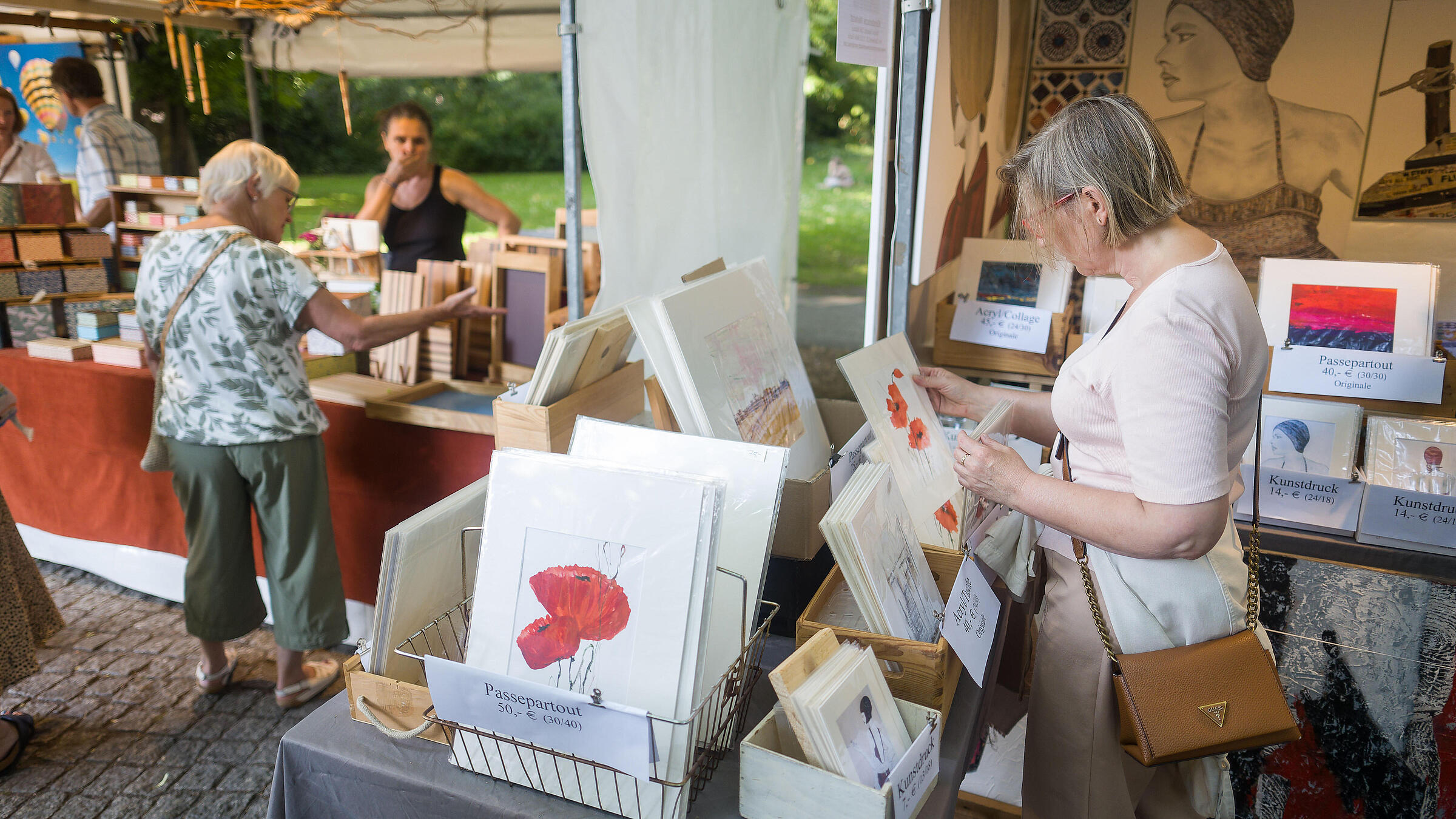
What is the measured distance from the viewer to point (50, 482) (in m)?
3.35

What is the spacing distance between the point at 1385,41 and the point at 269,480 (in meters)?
3.75

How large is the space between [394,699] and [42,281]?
3.47 meters

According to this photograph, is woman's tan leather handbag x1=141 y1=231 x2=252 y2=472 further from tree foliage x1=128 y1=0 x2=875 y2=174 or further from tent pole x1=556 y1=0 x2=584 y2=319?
tree foliage x1=128 y1=0 x2=875 y2=174

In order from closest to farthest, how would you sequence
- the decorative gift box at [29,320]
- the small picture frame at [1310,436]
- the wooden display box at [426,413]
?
1. the small picture frame at [1310,436]
2. the wooden display box at [426,413]
3. the decorative gift box at [29,320]

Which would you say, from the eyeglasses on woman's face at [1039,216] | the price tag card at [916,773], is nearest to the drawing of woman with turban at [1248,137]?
the eyeglasses on woman's face at [1039,216]

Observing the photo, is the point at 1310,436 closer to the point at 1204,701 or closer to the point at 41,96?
the point at 1204,701

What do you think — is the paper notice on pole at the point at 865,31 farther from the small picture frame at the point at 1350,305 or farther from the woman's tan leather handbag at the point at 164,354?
the woman's tan leather handbag at the point at 164,354

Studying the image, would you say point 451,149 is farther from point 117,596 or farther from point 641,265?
point 641,265

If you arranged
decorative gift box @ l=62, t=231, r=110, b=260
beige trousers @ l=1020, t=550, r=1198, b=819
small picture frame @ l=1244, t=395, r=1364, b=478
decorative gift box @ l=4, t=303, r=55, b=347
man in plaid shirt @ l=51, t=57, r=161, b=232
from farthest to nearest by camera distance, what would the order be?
1. man in plaid shirt @ l=51, t=57, r=161, b=232
2. decorative gift box @ l=62, t=231, r=110, b=260
3. decorative gift box @ l=4, t=303, r=55, b=347
4. small picture frame @ l=1244, t=395, r=1364, b=478
5. beige trousers @ l=1020, t=550, r=1198, b=819

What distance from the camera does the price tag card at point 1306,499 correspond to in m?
1.81

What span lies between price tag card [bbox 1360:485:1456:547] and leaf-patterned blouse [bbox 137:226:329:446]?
2.63 meters

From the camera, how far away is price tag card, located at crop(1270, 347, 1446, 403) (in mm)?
1844

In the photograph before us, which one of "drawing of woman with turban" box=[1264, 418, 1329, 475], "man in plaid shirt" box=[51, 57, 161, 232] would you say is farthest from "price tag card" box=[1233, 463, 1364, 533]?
"man in plaid shirt" box=[51, 57, 161, 232]

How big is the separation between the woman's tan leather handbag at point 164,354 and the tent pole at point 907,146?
1744mm
